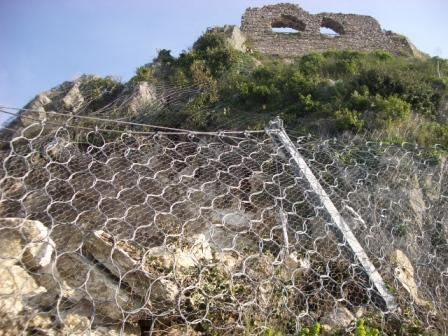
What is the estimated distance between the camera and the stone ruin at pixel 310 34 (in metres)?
12.1

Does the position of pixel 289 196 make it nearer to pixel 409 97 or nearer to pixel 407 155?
pixel 407 155

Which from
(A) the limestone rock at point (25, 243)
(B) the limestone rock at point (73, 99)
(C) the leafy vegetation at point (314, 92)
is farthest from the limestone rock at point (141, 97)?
(A) the limestone rock at point (25, 243)

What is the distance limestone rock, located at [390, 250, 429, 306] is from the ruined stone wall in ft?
29.8

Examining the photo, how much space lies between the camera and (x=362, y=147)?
4715 mm

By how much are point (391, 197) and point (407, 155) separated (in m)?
0.79

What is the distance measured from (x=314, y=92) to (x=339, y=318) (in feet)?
16.6

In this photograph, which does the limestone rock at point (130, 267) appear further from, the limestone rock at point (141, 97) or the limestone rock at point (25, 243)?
the limestone rock at point (141, 97)

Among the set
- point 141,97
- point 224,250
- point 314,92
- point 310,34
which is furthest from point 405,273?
point 310,34

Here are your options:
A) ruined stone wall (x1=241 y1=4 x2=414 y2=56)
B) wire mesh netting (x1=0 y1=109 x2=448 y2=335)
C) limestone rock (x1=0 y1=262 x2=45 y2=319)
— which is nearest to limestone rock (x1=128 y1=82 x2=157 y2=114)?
wire mesh netting (x1=0 y1=109 x2=448 y2=335)

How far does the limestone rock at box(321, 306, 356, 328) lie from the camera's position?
2.80 meters

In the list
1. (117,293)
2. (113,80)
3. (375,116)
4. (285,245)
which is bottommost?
(113,80)

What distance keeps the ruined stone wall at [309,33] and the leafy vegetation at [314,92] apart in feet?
6.20

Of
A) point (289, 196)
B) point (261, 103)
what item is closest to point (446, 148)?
point (289, 196)

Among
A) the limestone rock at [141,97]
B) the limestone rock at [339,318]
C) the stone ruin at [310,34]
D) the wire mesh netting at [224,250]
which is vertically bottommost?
the stone ruin at [310,34]
